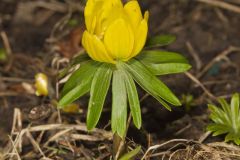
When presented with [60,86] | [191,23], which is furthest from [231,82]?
[60,86]

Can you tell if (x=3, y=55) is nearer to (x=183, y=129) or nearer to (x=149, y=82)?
(x=183, y=129)

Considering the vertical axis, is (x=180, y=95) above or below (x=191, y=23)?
below

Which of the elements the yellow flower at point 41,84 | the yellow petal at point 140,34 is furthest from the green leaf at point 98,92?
the yellow flower at point 41,84

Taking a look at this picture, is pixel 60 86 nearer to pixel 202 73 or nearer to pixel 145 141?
pixel 145 141

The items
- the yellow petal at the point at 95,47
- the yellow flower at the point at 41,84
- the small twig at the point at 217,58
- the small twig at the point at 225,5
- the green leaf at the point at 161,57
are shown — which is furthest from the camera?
the small twig at the point at 225,5

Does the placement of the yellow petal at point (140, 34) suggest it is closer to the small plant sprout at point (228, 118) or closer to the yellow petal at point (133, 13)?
the yellow petal at point (133, 13)

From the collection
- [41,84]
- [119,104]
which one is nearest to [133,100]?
[119,104]

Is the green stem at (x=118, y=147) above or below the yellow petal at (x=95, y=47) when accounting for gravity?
below
